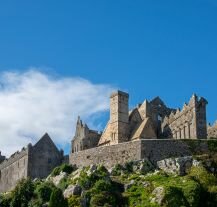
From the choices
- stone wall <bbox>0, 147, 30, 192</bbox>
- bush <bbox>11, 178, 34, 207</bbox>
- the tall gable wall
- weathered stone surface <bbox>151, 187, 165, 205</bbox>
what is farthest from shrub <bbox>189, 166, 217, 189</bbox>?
stone wall <bbox>0, 147, 30, 192</bbox>

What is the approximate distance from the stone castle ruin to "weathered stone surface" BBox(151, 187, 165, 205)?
10.4 m

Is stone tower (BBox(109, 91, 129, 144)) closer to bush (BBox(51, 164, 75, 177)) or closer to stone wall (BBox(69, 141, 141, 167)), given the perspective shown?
stone wall (BBox(69, 141, 141, 167))

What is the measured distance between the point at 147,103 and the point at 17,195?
89.7ft

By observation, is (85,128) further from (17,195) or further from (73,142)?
(17,195)

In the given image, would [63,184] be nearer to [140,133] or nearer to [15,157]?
[140,133]

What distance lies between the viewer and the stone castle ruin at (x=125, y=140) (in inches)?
3878

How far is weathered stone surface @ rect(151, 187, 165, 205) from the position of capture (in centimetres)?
8531

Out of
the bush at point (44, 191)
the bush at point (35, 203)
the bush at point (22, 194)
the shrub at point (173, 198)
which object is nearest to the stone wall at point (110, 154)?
the bush at point (44, 191)

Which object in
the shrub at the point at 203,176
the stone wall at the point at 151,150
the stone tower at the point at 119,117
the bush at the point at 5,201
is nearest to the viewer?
the shrub at the point at 203,176

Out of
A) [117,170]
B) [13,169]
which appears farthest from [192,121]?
[13,169]

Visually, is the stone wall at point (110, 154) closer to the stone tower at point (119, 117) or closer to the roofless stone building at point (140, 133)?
the roofless stone building at point (140, 133)

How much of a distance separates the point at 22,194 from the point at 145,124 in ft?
70.8

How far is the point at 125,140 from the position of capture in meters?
108

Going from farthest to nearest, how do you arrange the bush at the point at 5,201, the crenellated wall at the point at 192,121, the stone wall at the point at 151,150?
the crenellated wall at the point at 192,121 < the stone wall at the point at 151,150 < the bush at the point at 5,201
